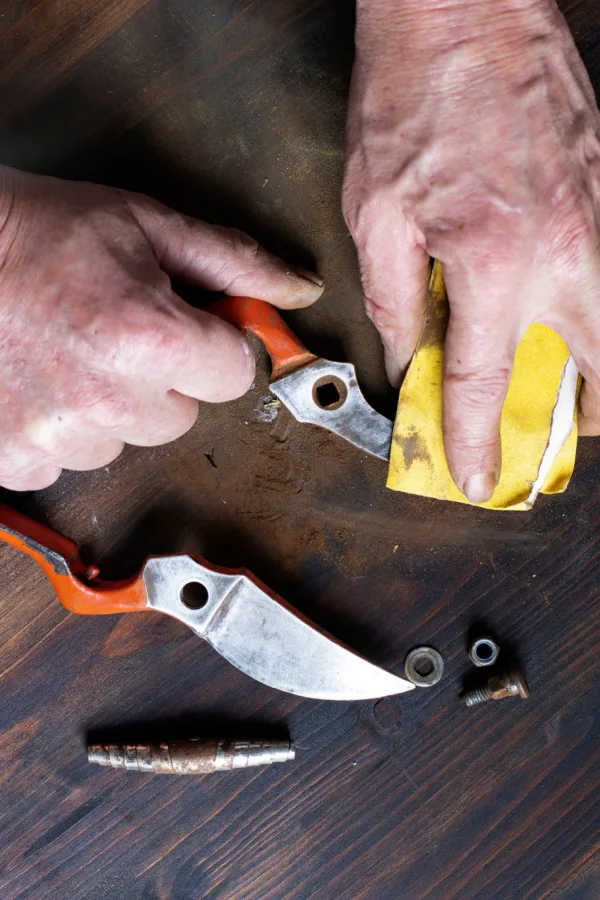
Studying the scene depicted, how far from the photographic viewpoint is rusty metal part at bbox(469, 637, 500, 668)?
0.96m

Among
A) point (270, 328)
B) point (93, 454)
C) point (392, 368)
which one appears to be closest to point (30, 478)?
point (93, 454)

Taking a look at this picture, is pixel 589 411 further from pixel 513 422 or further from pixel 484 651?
pixel 484 651

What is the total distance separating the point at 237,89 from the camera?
0.96 metres

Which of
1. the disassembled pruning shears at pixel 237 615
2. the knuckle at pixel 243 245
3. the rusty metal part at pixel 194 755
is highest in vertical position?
the knuckle at pixel 243 245

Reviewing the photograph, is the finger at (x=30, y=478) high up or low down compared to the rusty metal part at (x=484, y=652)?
up

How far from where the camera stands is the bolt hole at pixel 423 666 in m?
0.99

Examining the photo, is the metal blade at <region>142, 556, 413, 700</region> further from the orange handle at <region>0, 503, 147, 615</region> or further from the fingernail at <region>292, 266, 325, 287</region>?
the fingernail at <region>292, 266, 325, 287</region>

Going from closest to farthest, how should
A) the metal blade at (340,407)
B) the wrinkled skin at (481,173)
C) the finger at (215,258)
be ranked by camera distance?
the wrinkled skin at (481,173) → the finger at (215,258) → the metal blade at (340,407)

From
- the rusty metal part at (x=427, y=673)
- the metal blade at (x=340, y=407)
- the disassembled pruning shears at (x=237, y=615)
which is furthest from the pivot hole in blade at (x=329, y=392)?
the rusty metal part at (x=427, y=673)

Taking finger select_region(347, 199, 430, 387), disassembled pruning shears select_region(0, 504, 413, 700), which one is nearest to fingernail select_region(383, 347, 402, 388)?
finger select_region(347, 199, 430, 387)

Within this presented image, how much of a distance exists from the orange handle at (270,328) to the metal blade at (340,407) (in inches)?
0.5

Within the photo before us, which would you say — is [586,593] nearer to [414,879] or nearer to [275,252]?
[414,879]

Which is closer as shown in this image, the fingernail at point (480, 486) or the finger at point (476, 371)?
the finger at point (476, 371)

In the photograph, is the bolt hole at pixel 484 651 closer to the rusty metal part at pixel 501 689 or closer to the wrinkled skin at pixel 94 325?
the rusty metal part at pixel 501 689
